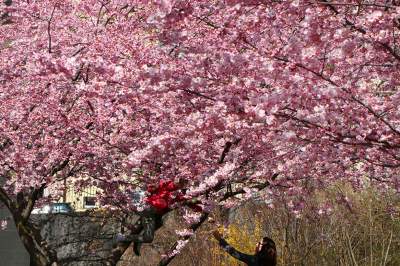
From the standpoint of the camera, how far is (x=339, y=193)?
32.3 feet

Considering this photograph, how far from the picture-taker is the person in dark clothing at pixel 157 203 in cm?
727

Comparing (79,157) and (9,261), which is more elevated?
(79,157)

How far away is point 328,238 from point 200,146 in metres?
2.95

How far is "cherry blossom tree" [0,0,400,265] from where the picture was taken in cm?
453

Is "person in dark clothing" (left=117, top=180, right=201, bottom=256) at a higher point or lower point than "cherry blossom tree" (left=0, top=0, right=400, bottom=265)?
lower

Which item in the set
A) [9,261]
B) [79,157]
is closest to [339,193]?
[79,157]

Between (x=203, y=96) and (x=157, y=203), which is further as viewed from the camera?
(x=157, y=203)

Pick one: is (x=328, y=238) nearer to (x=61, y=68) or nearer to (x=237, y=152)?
(x=237, y=152)

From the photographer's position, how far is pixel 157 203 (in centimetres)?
725

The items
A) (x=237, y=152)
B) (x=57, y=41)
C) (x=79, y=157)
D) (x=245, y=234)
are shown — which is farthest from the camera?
(x=245, y=234)

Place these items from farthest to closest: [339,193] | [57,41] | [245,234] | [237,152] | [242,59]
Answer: [245,234] < [339,193] < [57,41] < [237,152] < [242,59]

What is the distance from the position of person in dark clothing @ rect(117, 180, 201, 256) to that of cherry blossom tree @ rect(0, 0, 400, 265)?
0.15 meters

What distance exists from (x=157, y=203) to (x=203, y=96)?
2.62 meters

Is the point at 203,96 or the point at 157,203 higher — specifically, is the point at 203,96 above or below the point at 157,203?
above
